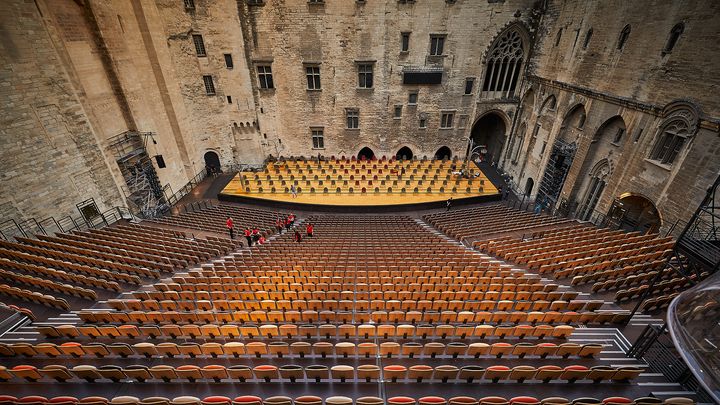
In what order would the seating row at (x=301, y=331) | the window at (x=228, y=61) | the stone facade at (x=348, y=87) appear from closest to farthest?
the seating row at (x=301, y=331) < the stone facade at (x=348, y=87) < the window at (x=228, y=61)

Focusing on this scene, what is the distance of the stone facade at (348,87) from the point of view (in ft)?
38.4

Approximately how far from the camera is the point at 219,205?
19.4 m

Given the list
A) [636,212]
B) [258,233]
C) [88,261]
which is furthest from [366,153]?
[88,261]

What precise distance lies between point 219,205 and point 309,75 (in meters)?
11.4

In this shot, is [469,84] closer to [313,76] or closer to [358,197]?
[313,76]

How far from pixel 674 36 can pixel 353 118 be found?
17.6 metres

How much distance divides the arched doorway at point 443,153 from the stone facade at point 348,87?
2.56ft

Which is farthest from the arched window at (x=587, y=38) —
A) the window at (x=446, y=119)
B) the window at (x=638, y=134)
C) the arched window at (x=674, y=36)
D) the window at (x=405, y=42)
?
the window at (x=405, y=42)

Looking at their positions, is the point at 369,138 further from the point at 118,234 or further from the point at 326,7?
the point at 118,234

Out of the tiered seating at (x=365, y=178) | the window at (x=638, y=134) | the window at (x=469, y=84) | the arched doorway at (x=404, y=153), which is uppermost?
the window at (x=469, y=84)

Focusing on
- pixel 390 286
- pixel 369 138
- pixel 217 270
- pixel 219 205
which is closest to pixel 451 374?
pixel 390 286

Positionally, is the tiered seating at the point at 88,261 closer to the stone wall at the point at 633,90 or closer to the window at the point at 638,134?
the stone wall at the point at 633,90

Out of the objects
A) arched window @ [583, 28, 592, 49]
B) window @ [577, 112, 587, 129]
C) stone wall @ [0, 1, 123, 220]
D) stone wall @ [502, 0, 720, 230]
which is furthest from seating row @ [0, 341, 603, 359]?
arched window @ [583, 28, 592, 49]

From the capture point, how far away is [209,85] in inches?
827
